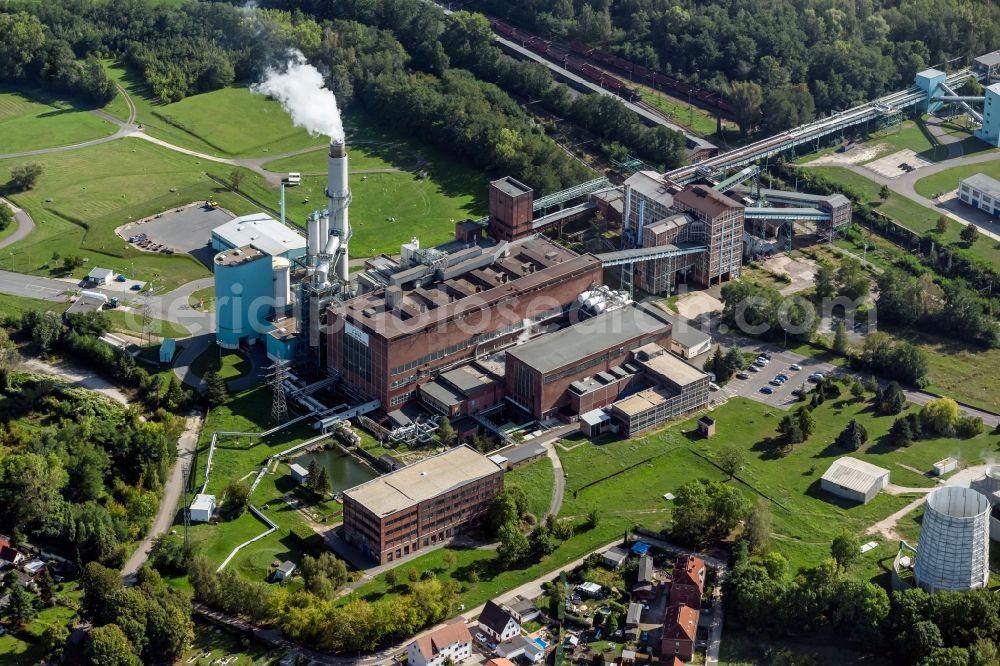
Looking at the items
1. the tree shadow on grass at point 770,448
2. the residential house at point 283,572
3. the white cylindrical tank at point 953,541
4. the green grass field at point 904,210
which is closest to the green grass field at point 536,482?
the tree shadow on grass at point 770,448

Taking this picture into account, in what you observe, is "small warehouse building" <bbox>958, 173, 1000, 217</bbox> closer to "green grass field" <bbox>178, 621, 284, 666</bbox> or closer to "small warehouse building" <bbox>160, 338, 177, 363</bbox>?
"small warehouse building" <bbox>160, 338, 177, 363</bbox>

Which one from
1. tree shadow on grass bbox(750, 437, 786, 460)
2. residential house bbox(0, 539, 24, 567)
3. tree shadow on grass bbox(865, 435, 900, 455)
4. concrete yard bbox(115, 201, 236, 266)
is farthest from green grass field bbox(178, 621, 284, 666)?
concrete yard bbox(115, 201, 236, 266)

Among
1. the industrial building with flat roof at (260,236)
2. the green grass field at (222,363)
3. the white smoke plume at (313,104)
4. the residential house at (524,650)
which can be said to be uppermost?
the white smoke plume at (313,104)

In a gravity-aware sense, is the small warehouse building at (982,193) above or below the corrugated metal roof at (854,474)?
above

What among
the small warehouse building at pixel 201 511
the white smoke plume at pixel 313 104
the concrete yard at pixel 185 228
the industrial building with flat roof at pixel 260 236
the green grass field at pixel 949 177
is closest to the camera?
the small warehouse building at pixel 201 511

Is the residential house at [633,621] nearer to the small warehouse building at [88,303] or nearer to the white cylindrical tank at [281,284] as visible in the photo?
the white cylindrical tank at [281,284]

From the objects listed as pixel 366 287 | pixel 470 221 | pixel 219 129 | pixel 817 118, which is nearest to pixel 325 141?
pixel 219 129
